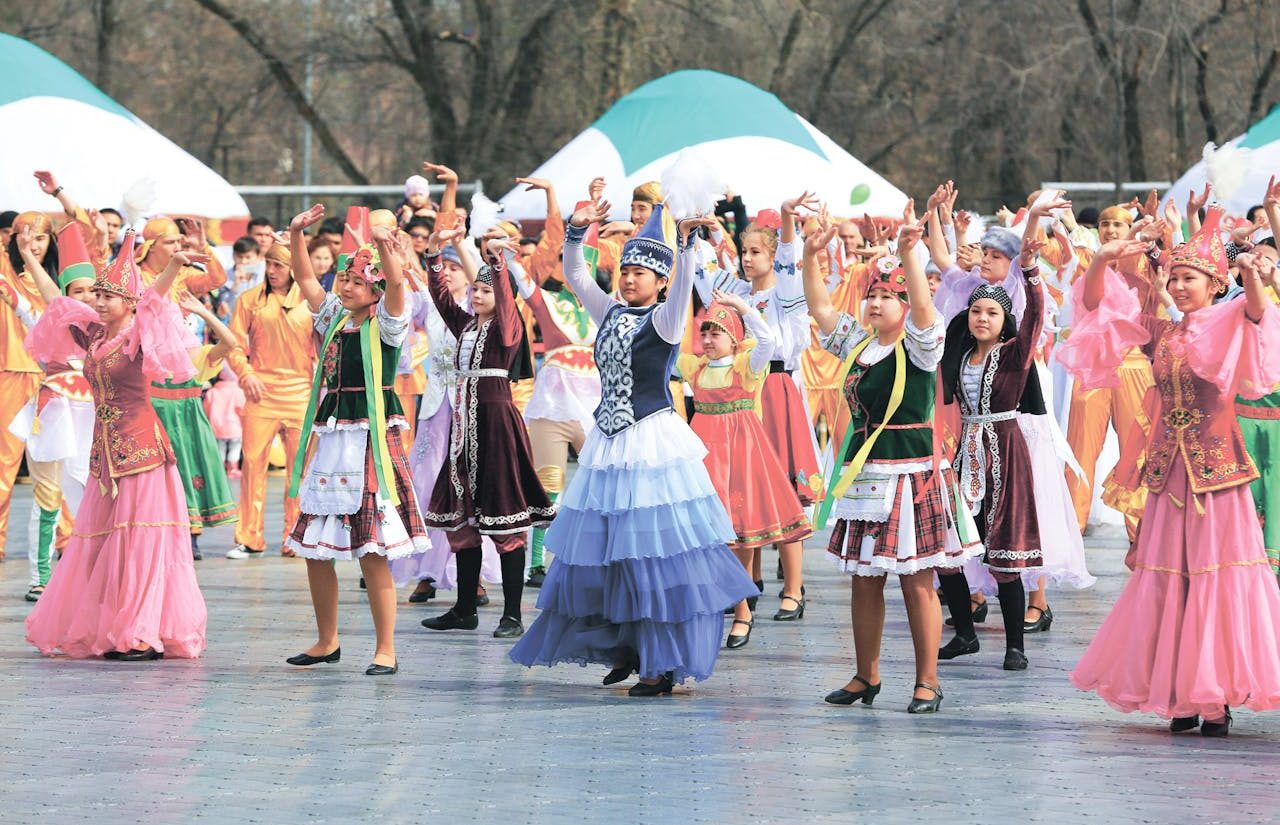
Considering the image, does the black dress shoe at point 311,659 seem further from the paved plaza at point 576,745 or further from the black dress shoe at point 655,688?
the black dress shoe at point 655,688

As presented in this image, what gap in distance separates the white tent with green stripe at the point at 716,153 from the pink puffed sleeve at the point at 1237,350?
10.2 metres

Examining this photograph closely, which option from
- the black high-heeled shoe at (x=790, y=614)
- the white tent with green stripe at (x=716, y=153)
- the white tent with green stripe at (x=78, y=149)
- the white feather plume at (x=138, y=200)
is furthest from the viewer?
the white tent with green stripe at (x=716, y=153)

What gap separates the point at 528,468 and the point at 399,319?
5.24 feet

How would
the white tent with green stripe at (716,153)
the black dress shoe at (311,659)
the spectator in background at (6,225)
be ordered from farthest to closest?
1. the white tent with green stripe at (716,153)
2. the spectator in background at (6,225)
3. the black dress shoe at (311,659)

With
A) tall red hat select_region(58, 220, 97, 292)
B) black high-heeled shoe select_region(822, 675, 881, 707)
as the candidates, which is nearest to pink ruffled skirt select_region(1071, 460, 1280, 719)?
black high-heeled shoe select_region(822, 675, 881, 707)

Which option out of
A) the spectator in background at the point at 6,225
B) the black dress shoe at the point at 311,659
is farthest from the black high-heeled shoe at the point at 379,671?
the spectator in background at the point at 6,225

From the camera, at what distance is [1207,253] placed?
7.23 metres

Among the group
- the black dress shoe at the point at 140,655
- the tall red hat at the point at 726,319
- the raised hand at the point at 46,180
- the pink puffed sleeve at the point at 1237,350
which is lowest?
the black dress shoe at the point at 140,655

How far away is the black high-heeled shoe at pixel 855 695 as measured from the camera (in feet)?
24.9

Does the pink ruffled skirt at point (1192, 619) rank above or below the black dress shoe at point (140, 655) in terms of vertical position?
above

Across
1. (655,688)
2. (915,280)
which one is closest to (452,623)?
(655,688)

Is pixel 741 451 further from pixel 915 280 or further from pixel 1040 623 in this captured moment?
pixel 915 280

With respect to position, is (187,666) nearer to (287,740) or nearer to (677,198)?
(287,740)

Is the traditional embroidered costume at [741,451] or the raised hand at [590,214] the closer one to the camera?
the raised hand at [590,214]
